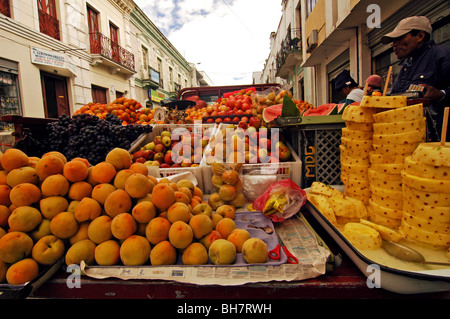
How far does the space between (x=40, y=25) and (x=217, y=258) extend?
13.3 m

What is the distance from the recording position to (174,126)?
376 cm

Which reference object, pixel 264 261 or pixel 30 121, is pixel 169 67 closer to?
pixel 30 121

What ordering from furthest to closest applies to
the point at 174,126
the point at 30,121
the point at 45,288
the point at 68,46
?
the point at 68,46 < the point at 174,126 < the point at 30,121 < the point at 45,288

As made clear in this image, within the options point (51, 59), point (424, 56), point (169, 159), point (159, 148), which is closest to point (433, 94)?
point (424, 56)

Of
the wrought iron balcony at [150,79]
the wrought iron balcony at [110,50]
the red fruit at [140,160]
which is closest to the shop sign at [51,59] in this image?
the wrought iron balcony at [110,50]

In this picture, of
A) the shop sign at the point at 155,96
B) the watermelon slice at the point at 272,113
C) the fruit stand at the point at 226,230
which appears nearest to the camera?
the fruit stand at the point at 226,230

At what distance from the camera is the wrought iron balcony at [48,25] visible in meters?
9.80

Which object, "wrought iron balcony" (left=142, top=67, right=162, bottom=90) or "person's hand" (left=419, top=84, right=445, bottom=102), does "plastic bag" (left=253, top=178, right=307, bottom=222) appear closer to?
"person's hand" (left=419, top=84, right=445, bottom=102)

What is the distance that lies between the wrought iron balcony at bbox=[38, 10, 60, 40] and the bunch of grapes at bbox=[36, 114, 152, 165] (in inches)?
402

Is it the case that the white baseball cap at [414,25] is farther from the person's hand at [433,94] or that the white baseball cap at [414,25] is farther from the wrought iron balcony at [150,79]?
the wrought iron balcony at [150,79]

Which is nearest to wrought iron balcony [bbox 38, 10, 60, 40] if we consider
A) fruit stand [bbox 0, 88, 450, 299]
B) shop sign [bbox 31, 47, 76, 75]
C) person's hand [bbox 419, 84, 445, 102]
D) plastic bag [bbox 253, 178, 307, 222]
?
shop sign [bbox 31, 47, 76, 75]

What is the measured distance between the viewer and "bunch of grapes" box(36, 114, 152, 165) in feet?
9.20

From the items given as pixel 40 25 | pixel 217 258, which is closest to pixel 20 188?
pixel 217 258

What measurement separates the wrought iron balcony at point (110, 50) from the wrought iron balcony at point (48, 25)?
2.22m
